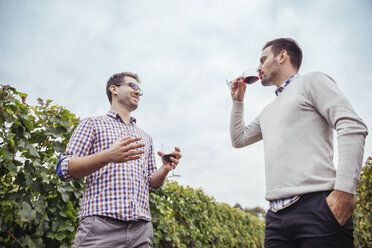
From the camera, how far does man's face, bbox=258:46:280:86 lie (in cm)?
219

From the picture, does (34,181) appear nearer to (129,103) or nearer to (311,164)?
(129,103)

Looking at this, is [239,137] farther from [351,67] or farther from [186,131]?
[351,67]

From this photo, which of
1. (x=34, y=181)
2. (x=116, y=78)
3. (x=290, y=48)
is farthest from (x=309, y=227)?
(x=34, y=181)

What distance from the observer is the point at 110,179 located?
1889mm

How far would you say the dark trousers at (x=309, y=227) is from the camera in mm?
1364

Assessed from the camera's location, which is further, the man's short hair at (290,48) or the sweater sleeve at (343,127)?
the man's short hair at (290,48)

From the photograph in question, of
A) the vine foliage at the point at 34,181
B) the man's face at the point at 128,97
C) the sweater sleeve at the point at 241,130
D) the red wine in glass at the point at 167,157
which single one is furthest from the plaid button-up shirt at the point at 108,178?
the sweater sleeve at the point at 241,130

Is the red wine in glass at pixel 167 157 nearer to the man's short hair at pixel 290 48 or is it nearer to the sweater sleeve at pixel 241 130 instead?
the sweater sleeve at pixel 241 130

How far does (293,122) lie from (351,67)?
20.4ft

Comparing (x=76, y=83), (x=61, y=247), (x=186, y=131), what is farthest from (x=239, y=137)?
(x=76, y=83)

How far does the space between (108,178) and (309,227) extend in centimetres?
137

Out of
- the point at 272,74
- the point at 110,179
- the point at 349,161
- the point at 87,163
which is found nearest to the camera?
the point at 349,161

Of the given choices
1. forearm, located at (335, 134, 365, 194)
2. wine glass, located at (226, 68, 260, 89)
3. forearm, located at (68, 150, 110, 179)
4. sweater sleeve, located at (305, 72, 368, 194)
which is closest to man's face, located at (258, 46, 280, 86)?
wine glass, located at (226, 68, 260, 89)

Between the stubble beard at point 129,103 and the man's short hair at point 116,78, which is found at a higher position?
the man's short hair at point 116,78
